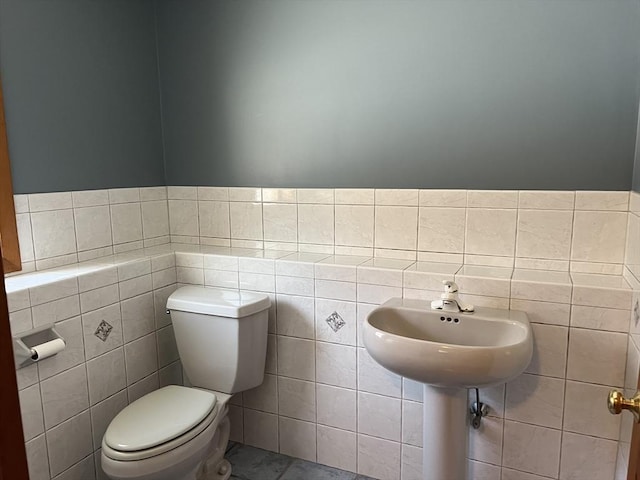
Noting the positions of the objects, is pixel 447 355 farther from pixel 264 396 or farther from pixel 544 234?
pixel 264 396

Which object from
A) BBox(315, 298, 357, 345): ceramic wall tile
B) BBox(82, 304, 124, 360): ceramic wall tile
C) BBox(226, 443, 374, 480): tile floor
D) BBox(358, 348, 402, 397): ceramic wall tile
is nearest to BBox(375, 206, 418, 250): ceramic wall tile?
BBox(315, 298, 357, 345): ceramic wall tile

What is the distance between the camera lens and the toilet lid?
5.62 ft

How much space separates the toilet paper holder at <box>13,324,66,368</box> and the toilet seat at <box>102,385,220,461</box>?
14.2 inches

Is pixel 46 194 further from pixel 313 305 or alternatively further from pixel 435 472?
pixel 435 472

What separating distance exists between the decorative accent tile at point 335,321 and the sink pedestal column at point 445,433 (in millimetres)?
473

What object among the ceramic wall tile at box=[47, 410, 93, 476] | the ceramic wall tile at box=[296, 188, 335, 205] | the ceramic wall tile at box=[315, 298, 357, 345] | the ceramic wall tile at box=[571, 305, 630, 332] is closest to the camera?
the ceramic wall tile at box=[571, 305, 630, 332]

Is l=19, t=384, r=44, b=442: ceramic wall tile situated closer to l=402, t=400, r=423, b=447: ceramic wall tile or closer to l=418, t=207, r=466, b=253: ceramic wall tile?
l=402, t=400, r=423, b=447: ceramic wall tile

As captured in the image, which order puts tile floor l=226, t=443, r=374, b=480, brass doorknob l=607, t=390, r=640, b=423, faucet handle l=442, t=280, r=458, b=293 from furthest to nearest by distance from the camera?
tile floor l=226, t=443, r=374, b=480
faucet handle l=442, t=280, r=458, b=293
brass doorknob l=607, t=390, r=640, b=423

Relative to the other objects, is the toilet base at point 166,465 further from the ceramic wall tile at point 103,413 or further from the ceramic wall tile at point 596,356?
the ceramic wall tile at point 596,356

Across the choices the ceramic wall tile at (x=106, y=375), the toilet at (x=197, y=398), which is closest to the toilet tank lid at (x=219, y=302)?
the toilet at (x=197, y=398)

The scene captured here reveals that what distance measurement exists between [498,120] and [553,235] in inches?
20.0

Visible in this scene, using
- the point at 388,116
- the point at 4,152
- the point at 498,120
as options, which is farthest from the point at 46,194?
the point at 498,120

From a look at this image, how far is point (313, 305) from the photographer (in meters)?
2.14

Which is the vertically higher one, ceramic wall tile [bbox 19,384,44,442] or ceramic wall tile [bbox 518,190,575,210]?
ceramic wall tile [bbox 518,190,575,210]
